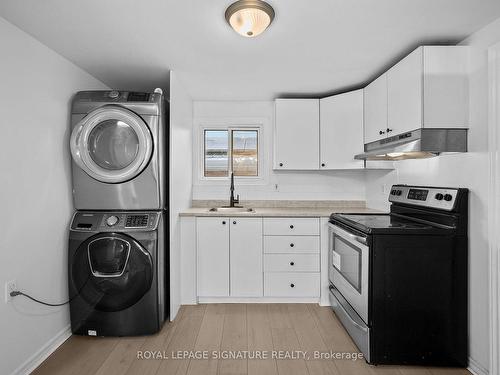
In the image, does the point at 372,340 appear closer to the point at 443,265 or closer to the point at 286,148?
the point at 443,265

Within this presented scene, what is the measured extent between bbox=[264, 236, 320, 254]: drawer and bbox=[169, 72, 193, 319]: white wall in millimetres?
866

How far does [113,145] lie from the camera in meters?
2.22

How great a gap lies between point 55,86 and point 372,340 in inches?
114

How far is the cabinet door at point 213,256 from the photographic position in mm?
2725

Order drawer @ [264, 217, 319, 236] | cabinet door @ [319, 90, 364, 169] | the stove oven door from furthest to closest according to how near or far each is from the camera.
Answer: cabinet door @ [319, 90, 364, 169]
drawer @ [264, 217, 319, 236]
the stove oven door

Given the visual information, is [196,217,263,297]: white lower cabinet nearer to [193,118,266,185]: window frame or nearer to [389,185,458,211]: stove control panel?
[193,118,266,185]: window frame

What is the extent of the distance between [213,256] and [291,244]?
0.77m

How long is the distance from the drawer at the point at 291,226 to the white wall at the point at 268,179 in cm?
67

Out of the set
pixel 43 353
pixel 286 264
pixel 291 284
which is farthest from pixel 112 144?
pixel 291 284

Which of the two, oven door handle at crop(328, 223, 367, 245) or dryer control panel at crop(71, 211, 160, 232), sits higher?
dryer control panel at crop(71, 211, 160, 232)

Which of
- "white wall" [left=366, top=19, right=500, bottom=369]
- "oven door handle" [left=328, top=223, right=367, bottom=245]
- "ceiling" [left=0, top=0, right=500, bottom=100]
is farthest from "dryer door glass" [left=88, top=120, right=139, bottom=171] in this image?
"white wall" [left=366, top=19, right=500, bottom=369]

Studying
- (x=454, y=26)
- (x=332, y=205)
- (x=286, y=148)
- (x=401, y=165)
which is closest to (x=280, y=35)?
(x=454, y=26)

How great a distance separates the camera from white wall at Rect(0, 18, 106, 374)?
1690 millimetres

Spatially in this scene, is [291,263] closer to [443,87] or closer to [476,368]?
[476,368]
